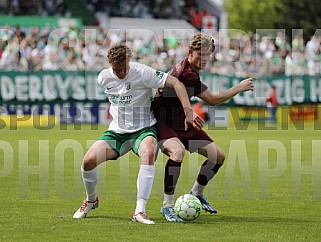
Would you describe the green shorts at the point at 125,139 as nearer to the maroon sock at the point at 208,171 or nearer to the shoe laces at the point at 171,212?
the shoe laces at the point at 171,212

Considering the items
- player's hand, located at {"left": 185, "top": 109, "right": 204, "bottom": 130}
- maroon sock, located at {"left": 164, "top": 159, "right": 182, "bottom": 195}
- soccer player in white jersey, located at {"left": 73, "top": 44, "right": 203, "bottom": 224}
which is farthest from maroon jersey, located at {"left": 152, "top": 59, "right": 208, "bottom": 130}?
maroon sock, located at {"left": 164, "top": 159, "right": 182, "bottom": 195}

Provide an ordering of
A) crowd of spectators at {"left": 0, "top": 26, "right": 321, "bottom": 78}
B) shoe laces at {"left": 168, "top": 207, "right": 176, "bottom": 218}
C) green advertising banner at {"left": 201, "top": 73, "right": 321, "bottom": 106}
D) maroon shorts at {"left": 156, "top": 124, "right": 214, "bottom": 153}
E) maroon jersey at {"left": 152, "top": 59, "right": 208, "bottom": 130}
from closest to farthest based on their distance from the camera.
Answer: shoe laces at {"left": 168, "top": 207, "right": 176, "bottom": 218}, maroon jersey at {"left": 152, "top": 59, "right": 208, "bottom": 130}, maroon shorts at {"left": 156, "top": 124, "right": 214, "bottom": 153}, crowd of spectators at {"left": 0, "top": 26, "right": 321, "bottom": 78}, green advertising banner at {"left": 201, "top": 73, "right": 321, "bottom": 106}

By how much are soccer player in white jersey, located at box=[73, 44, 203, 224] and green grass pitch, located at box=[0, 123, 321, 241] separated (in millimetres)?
433

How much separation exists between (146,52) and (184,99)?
74.4 ft

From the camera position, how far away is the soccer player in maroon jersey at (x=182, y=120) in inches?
→ 388

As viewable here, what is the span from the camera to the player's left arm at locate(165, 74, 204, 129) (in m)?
9.68

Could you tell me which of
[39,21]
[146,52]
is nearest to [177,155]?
[146,52]

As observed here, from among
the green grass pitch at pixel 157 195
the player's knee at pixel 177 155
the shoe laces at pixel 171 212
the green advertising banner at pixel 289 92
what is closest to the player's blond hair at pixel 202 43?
the player's knee at pixel 177 155

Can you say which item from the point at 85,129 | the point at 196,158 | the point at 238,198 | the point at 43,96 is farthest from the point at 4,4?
the point at 238,198

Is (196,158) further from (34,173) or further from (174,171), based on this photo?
(174,171)

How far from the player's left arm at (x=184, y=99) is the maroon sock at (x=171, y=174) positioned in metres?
0.51

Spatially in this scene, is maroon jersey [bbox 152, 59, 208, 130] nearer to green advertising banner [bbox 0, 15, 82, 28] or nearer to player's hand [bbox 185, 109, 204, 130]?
player's hand [bbox 185, 109, 204, 130]

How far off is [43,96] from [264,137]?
8.27 meters

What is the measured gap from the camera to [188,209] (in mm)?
9727
